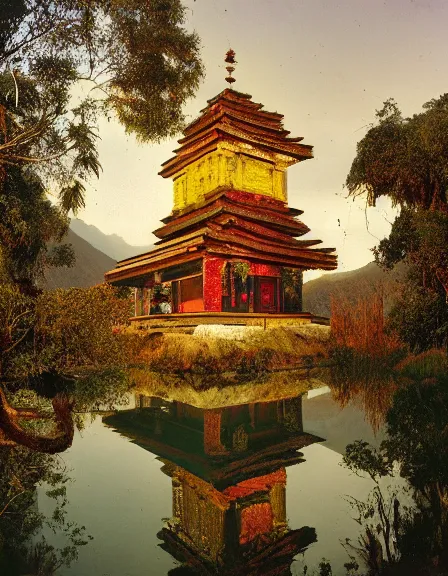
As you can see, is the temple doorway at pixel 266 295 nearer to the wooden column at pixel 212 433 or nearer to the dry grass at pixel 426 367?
the dry grass at pixel 426 367

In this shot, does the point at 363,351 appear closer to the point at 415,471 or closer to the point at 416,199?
the point at 416,199

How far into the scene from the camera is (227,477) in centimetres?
467

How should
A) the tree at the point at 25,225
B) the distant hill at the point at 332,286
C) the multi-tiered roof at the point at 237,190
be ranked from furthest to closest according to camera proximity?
the distant hill at the point at 332,286 < the multi-tiered roof at the point at 237,190 < the tree at the point at 25,225

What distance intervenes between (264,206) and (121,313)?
899 cm

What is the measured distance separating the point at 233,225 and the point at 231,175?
450cm

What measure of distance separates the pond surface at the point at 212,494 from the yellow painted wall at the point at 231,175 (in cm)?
1391

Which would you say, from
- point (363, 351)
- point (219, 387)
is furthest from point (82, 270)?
point (219, 387)

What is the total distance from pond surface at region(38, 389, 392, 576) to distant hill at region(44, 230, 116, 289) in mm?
67617

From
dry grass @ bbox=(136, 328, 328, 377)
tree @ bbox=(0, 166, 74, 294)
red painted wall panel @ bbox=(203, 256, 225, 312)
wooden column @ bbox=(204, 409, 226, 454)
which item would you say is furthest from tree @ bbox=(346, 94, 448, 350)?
tree @ bbox=(0, 166, 74, 294)

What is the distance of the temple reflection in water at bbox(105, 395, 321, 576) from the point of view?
10.3 ft

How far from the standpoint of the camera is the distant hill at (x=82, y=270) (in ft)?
253

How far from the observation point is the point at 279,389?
9914 millimetres

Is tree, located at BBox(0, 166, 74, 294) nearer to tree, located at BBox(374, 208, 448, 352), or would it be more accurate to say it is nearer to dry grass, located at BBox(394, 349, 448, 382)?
tree, located at BBox(374, 208, 448, 352)

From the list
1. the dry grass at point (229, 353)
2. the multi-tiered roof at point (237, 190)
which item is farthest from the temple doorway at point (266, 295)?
the dry grass at point (229, 353)
